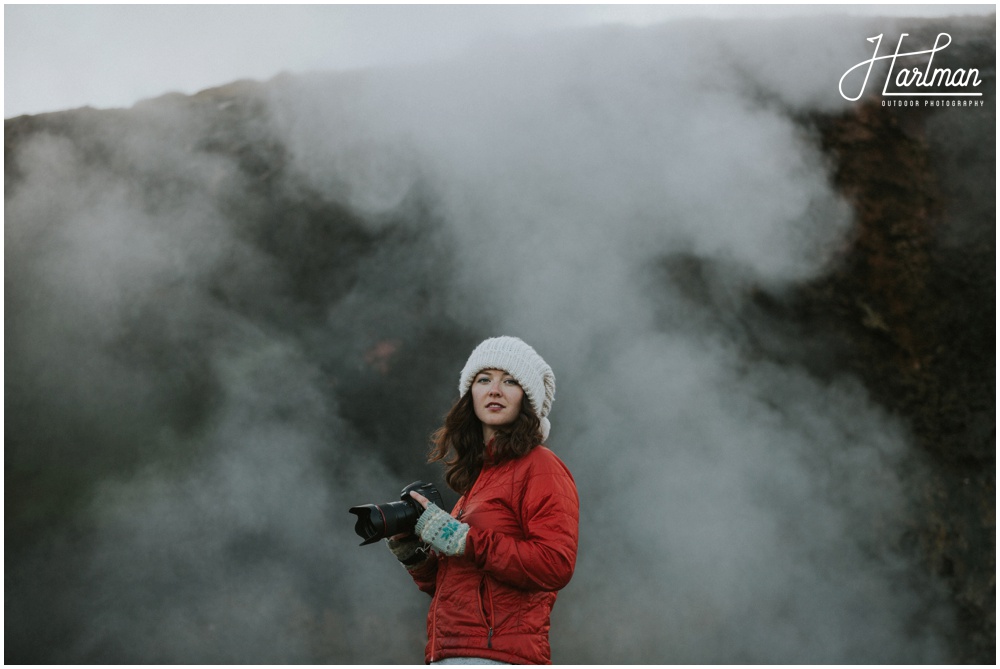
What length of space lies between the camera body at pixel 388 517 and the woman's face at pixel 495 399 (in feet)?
0.81

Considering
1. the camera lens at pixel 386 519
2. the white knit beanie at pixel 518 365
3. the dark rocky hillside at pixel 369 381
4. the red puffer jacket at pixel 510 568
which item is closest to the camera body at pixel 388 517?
the camera lens at pixel 386 519

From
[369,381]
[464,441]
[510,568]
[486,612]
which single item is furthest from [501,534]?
[369,381]

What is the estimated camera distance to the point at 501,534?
1821 mm

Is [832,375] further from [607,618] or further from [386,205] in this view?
[386,205]

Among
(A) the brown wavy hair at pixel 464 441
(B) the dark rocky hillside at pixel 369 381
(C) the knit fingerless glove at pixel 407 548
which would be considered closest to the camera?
(C) the knit fingerless glove at pixel 407 548

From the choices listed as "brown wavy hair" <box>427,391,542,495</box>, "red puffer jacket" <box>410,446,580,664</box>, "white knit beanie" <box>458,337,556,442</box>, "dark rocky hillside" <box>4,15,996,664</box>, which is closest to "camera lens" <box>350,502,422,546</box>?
"red puffer jacket" <box>410,446,580,664</box>

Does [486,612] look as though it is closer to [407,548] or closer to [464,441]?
[407,548]

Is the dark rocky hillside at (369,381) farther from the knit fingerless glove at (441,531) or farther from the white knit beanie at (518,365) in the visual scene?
the knit fingerless glove at (441,531)

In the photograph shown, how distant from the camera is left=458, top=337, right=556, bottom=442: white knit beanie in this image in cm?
210

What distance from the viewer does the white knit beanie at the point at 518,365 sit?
2.10 m

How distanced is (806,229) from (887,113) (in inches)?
35.2

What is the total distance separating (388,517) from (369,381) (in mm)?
2730

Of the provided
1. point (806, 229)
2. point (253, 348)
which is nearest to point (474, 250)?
point (253, 348)

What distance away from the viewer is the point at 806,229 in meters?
4.73
